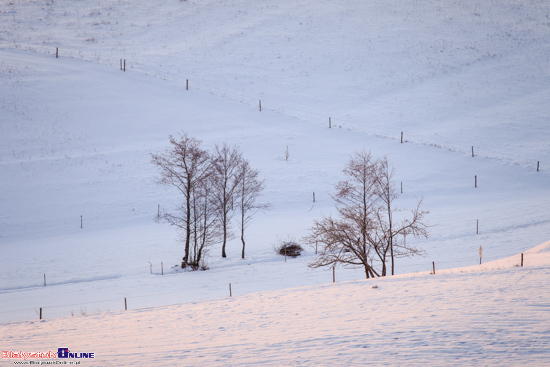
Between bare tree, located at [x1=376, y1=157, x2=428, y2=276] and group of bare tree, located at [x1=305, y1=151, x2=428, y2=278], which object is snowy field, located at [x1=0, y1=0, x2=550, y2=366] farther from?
group of bare tree, located at [x1=305, y1=151, x2=428, y2=278]

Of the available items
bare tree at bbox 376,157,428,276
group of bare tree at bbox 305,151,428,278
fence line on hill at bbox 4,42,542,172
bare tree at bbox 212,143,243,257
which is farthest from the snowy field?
bare tree at bbox 212,143,243,257

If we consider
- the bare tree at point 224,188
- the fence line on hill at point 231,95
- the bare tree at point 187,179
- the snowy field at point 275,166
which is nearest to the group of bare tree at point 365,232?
the snowy field at point 275,166

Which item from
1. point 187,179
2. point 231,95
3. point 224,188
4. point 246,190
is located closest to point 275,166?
point 246,190

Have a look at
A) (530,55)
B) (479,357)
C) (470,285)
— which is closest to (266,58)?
(530,55)

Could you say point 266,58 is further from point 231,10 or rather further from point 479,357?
point 479,357

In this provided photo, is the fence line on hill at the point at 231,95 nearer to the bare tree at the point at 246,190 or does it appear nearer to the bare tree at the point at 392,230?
the bare tree at the point at 392,230

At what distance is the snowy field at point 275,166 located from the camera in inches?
503

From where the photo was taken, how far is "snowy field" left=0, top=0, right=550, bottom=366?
12.8 meters

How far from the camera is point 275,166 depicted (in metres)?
43.7

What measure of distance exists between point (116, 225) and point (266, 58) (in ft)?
143

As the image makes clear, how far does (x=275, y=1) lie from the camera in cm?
8819

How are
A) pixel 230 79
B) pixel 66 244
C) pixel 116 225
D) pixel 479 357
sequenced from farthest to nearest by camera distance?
pixel 230 79
pixel 116 225
pixel 66 244
pixel 479 357

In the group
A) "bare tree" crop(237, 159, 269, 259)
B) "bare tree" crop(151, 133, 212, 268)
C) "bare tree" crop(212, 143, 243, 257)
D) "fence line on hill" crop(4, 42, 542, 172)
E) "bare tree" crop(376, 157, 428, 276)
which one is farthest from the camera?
"fence line on hill" crop(4, 42, 542, 172)

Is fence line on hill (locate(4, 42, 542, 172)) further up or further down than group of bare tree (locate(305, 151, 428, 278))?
further up
